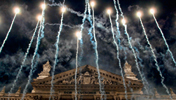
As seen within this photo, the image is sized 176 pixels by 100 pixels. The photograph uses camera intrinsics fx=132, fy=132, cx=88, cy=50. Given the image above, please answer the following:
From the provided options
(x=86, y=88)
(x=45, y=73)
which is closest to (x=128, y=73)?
(x=86, y=88)

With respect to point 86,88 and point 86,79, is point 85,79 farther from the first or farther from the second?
point 86,88

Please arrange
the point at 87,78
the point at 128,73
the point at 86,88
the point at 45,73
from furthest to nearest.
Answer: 1. the point at 128,73
2. the point at 45,73
3. the point at 87,78
4. the point at 86,88

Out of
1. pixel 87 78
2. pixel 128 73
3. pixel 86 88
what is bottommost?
pixel 86 88

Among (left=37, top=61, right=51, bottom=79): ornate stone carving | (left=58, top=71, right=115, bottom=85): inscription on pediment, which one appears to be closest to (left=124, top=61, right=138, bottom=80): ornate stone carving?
(left=58, top=71, right=115, bottom=85): inscription on pediment

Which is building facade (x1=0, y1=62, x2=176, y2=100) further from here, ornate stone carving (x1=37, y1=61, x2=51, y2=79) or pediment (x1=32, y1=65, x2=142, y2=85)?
ornate stone carving (x1=37, y1=61, x2=51, y2=79)

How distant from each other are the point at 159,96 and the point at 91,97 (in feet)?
38.2

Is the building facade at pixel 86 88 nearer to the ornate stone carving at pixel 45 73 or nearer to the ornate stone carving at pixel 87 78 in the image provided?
the ornate stone carving at pixel 87 78

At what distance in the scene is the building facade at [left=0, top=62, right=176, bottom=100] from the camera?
2255 cm

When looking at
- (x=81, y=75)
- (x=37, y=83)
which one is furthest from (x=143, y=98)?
(x=37, y=83)

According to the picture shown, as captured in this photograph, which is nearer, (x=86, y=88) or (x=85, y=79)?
(x=86, y=88)

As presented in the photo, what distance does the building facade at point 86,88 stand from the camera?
2255cm

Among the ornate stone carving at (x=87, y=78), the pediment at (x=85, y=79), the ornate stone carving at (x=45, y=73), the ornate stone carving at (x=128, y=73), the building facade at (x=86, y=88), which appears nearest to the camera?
the building facade at (x=86, y=88)

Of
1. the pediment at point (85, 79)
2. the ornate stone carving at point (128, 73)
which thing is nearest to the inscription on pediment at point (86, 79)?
the pediment at point (85, 79)

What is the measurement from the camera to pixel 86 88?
23.5m
